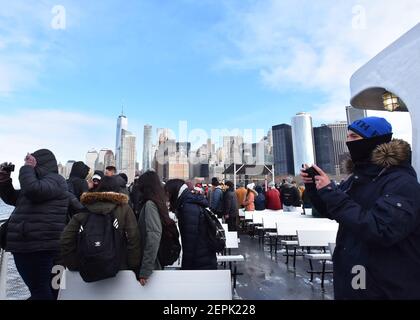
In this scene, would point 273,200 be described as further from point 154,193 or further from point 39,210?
point 39,210

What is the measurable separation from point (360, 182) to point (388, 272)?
56cm

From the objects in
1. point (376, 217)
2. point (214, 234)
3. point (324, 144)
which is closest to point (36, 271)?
point (214, 234)

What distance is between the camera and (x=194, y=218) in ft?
11.2

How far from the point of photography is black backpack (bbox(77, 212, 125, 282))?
256 cm

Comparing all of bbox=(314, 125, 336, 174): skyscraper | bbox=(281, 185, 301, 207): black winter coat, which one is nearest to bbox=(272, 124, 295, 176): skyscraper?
bbox=(314, 125, 336, 174): skyscraper

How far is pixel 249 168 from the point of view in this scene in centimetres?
2083

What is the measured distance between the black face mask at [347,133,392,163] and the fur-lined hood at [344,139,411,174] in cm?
5

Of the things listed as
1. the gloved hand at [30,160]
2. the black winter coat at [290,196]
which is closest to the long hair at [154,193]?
the gloved hand at [30,160]

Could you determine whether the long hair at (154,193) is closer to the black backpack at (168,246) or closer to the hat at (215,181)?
the black backpack at (168,246)

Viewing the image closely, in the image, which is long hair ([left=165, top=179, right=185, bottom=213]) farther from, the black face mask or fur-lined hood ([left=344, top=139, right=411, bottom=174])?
fur-lined hood ([left=344, top=139, right=411, bottom=174])

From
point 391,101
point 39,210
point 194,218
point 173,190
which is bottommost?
point 194,218

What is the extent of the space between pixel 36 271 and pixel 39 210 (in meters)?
0.64

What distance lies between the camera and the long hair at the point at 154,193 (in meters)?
3.18
